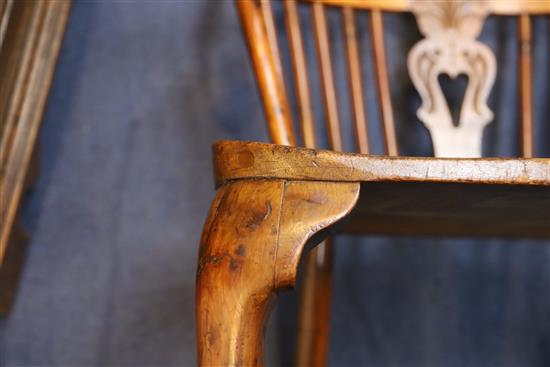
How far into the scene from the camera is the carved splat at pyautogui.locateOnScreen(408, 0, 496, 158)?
963 millimetres

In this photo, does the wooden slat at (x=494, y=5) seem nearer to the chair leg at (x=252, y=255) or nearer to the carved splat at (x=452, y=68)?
the carved splat at (x=452, y=68)

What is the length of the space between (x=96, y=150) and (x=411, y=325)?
1.74 ft

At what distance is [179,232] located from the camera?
1.04 metres

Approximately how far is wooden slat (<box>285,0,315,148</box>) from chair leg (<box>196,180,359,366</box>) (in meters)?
0.41

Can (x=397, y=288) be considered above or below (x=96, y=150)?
below

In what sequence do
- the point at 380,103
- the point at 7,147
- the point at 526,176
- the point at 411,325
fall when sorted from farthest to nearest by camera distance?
the point at 411,325, the point at 380,103, the point at 7,147, the point at 526,176

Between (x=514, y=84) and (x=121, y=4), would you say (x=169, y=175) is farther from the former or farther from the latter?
(x=514, y=84)

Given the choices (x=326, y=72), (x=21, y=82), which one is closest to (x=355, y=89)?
(x=326, y=72)

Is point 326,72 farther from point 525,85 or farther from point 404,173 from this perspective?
point 404,173

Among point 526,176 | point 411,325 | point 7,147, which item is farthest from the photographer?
point 411,325

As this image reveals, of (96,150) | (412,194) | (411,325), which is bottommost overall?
(411,325)

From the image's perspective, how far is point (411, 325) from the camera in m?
1.10

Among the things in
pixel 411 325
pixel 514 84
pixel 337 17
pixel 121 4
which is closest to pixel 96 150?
pixel 121 4

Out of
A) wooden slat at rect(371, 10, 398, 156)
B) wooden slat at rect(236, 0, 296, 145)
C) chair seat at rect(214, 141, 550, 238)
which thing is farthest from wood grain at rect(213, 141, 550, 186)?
wooden slat at rect(371, 10, 398, 156)
